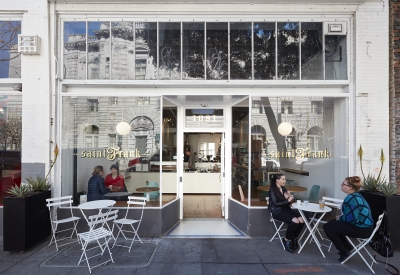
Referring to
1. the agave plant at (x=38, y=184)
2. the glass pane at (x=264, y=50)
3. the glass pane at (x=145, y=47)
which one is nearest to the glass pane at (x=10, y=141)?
the agave plant at (x=38, y=184)

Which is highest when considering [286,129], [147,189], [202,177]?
[286,129]

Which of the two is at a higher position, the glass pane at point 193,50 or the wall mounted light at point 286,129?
the glass pane at point 193,50

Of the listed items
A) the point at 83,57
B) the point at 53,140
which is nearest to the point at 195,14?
the point at 83,57

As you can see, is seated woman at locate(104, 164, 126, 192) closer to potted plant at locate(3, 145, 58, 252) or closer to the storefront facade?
the storefront facade

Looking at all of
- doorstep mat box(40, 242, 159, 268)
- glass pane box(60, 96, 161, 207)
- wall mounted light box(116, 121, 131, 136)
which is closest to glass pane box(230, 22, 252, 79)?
glass pane box(60, 96, 161, 207)

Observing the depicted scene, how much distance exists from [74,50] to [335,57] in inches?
232

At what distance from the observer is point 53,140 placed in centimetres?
611

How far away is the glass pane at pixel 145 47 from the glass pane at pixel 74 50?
1.20m

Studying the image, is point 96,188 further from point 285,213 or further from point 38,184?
point 285,213

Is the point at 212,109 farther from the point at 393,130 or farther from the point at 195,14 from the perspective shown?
the point at 393,130

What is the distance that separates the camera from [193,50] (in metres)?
6.29

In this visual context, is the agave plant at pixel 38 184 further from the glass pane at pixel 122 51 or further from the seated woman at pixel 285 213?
the seated woman at pixel 285 213

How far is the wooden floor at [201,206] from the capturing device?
7528 millimetres

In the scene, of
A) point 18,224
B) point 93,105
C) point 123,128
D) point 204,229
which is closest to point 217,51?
point 123,128
